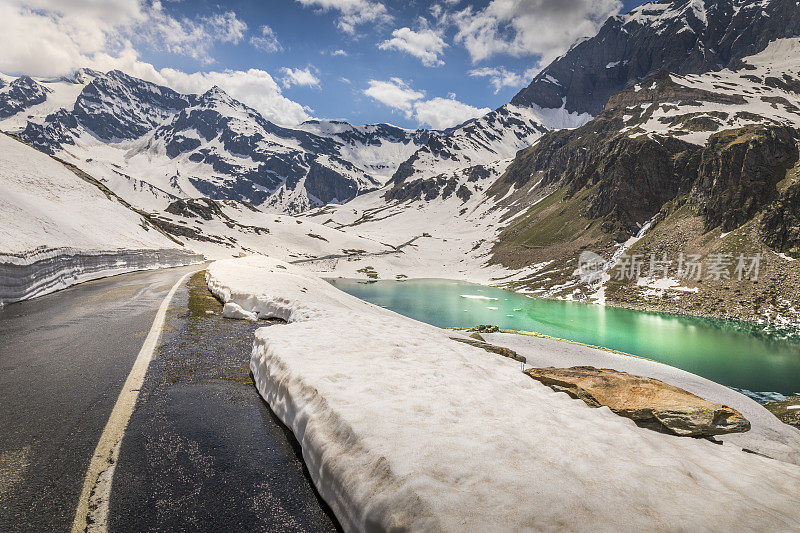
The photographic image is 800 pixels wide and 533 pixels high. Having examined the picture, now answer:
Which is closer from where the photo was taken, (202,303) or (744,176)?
(202,303)

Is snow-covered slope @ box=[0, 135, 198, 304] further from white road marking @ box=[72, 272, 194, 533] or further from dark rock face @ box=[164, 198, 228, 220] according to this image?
dark rock face @ box=[164, 198, 228, 220]

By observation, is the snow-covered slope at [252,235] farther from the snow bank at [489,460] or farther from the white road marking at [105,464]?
the snow bank at [489,460]

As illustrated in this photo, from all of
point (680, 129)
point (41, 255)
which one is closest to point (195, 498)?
point (41, 255)

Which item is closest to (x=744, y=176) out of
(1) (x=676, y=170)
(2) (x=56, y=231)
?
(1) (x=676, y=170)

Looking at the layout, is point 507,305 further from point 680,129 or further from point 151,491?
point 680,129

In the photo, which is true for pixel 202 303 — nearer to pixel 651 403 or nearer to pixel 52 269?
pixel 52 269
